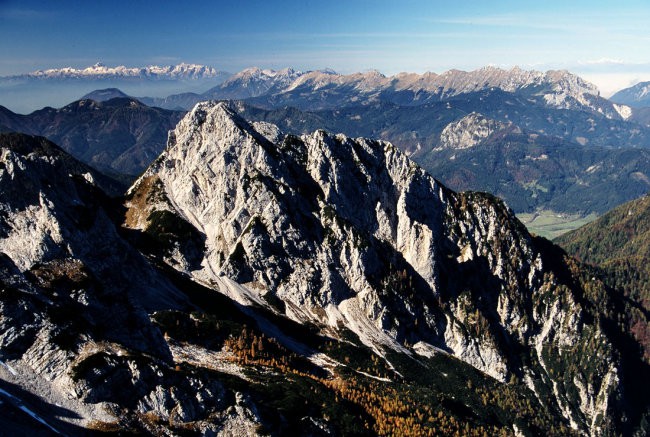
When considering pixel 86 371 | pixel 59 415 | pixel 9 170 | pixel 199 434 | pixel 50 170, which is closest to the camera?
pixel 59 415

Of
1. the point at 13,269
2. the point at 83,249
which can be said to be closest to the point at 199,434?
the point at 13,269

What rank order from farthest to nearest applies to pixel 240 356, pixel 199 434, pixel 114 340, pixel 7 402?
pixel 240 356, pixel 114 340, pixel 199 434, pixel 7 402

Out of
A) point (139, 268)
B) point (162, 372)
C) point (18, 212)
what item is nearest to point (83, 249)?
point (18, 212)

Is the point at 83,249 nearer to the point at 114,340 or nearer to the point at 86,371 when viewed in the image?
the point at 114,340

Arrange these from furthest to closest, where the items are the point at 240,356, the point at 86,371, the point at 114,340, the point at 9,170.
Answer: the point at 240,356 < the point at 9,170 < the point at 114,340 < the point at 86,371

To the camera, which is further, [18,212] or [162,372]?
[18,212]

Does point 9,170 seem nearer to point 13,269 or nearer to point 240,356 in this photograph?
point 13,269

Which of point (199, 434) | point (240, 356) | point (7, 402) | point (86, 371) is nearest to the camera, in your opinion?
point (7, 402)

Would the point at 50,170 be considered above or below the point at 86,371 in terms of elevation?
above

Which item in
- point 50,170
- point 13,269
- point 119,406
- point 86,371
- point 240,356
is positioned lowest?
point 240,356
